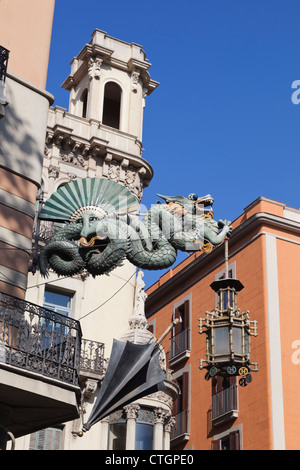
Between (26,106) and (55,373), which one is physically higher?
(26,106)

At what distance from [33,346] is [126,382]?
8.73ft

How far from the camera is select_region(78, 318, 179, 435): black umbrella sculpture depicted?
1504 cm

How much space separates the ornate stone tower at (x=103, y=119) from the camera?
28.9 meters

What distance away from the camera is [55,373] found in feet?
42.7

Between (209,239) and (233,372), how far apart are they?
279 centimetres

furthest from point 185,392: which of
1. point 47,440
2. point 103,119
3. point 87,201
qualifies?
point 87,201

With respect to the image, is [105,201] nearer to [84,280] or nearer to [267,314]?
[84,280]

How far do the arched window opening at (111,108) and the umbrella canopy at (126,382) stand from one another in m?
18.6

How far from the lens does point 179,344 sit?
114 ft

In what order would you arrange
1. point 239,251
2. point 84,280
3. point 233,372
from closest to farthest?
point 233,372 → point 84,280 → point 239,251

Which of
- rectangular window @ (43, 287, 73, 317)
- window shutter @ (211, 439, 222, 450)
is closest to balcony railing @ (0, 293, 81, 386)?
rectangular window @ (43, 287, 73, 317)

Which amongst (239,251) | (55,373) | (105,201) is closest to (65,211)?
(105,201)

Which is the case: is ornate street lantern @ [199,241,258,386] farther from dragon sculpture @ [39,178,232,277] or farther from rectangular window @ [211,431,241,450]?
rectangular window @ [211,431,241,450]

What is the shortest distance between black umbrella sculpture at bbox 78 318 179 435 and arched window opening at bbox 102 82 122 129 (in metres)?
18.6
